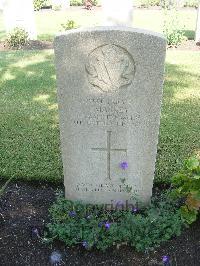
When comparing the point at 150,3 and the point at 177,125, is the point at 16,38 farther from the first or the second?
the point at 150,3

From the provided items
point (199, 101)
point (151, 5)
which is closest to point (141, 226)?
point (199, 101)

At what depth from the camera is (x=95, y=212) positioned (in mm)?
3805

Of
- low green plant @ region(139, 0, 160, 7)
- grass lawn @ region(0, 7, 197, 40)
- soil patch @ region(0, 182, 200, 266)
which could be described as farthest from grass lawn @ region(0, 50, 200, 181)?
low green plant @ region(139, 0, 160, 7)

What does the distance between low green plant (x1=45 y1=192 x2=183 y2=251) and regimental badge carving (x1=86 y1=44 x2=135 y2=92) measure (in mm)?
1195

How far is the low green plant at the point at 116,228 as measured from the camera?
3400mm

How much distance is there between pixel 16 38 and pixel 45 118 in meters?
5.07

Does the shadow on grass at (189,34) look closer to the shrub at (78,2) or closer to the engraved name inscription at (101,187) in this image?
the shrub at (78,2)

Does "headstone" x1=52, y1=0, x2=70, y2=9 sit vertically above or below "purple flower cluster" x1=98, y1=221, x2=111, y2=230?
above

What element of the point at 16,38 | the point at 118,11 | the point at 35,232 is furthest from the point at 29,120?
the point at 16,38

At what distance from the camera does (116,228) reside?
3.41 meters

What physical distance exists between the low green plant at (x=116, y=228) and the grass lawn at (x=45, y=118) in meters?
0.81

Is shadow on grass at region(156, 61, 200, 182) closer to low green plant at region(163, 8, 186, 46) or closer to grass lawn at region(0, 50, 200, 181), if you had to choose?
grass lawn at region(0, 50, 200, 181)

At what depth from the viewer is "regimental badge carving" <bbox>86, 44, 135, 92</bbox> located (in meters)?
3.12

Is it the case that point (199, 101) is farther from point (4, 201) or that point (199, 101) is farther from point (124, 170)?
point (4, 201)
